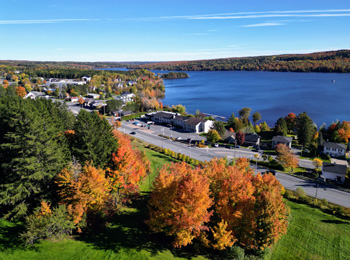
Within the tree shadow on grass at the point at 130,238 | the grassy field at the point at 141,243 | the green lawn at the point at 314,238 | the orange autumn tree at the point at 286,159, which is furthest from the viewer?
the orange autumn tree at the point at 286,159

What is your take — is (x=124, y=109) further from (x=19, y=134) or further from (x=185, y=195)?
(x=185, y=195)

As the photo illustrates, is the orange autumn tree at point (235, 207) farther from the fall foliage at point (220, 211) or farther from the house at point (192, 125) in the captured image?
the house at point (192, 125)

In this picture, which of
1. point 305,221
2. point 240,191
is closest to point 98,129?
point 240,191

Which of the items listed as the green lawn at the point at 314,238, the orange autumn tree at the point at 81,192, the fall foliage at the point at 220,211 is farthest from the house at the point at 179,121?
the orange autumn tree at the point at 81,192

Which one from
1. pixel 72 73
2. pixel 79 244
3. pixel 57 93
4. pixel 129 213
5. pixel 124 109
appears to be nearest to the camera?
pixel 79 244

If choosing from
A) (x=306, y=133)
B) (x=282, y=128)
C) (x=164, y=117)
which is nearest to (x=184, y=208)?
(x=306, y=133)

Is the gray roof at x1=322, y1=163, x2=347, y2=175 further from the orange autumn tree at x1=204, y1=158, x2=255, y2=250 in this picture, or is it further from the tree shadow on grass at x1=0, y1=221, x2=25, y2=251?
the tree shadow on grass at x1=0, y1=221, x2=25, y2=251
